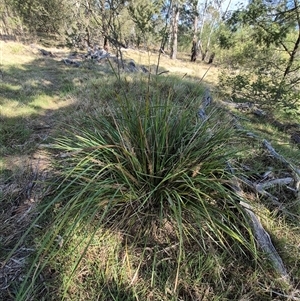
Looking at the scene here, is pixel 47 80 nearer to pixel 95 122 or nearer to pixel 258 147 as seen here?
pixel 95 122

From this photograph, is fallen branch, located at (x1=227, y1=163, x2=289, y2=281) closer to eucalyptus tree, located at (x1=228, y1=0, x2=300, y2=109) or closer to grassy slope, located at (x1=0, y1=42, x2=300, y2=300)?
grassy slope, located at (x1=0, y1=42, x2=300, y2=300)

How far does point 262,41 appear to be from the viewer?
5.05m

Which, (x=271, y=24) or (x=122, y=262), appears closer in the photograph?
(x=122, y=262)

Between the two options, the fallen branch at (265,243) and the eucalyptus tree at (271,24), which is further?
the eucalyptus tree at (271,24)

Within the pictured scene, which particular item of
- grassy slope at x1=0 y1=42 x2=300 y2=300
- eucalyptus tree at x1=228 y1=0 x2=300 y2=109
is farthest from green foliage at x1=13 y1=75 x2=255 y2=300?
eucalyptus tree at x1=228 y1=0 x2=300 y2=109

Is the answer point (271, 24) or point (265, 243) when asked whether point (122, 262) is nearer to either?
point (265, 243)

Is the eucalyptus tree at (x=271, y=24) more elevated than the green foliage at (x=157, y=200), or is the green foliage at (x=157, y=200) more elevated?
the eucalyptus tree at (x=271, y=24)

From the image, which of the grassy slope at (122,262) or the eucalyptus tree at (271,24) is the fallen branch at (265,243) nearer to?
the grassy slope at (122,262)

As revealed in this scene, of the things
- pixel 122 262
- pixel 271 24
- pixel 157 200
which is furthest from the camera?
pixel 271 24

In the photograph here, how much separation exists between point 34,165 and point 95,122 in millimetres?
692

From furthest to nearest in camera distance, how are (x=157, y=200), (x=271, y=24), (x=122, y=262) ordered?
1. (x=271, y=24)
2. (x=157, y=200)
3. (x=122, y=262)

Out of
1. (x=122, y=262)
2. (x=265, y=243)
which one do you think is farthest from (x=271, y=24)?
(x=122, y=262)

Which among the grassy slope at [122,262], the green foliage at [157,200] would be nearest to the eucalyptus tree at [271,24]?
the grassy slope at [122,262]

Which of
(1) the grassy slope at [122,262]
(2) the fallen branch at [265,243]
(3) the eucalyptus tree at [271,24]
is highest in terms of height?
(3) the eucalyptus tree at [271,24]
